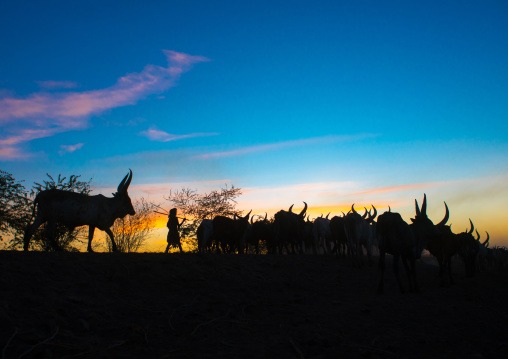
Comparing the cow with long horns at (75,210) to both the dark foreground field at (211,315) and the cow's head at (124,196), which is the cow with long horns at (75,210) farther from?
the dark foreground field at (211,315)

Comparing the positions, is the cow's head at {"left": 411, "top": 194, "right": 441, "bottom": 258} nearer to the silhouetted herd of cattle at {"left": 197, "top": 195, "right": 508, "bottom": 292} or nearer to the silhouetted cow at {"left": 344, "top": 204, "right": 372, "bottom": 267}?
the silhouetted herd of cattle at {"left": 197, "top": 195, "right": 508, "bottom": 292}

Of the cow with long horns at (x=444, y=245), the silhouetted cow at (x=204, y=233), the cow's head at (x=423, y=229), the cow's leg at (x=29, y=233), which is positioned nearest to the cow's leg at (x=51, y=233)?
the cow's leg at (x=29, y=233)

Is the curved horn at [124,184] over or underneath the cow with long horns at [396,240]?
over

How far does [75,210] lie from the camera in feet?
37.6

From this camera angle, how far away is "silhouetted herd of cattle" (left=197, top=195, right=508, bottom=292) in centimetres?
979

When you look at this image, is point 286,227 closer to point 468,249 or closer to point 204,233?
point 204,233

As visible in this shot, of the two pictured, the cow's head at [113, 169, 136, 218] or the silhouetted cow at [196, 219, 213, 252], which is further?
the silhouetted cow at [196, 219, 213, 252]

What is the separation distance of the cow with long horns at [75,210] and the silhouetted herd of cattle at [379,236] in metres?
5.72

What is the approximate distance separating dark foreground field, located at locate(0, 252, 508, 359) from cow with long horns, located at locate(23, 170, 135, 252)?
289cm

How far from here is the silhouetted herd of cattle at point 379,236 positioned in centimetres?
979

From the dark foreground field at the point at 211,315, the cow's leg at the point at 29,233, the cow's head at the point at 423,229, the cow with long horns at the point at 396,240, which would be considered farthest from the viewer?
the cow's head at the point at 423,229

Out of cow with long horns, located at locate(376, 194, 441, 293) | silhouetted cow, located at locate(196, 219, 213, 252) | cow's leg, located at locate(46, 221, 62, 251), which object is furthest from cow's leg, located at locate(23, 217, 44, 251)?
cow with long horns, located at locate(376, 194, 441, 293)

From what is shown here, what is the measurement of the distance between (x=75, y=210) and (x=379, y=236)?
354 inches

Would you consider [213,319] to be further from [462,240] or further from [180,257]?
[462,240]
